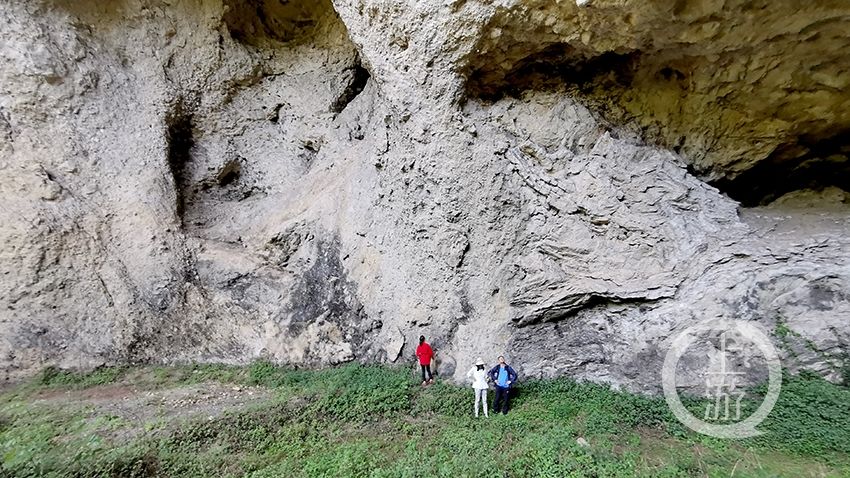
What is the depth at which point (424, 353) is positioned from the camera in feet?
25.8

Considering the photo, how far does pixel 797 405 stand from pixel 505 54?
6.90 meters

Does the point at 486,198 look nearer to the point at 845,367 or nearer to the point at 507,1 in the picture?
the point at 507,1

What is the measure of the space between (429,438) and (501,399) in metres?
1.54

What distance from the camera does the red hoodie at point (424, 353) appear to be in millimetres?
7848

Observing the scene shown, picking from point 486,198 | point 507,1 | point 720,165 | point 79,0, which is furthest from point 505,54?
point 79,0

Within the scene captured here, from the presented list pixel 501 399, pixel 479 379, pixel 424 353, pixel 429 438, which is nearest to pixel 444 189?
pixel 424 353

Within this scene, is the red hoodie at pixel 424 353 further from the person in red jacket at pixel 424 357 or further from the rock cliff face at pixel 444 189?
the rock cliff face at pixel 444 189

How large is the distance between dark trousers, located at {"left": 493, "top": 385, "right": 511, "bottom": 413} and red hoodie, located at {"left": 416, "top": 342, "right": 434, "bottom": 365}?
4.67 ft

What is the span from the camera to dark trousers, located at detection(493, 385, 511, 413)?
22.6 ft

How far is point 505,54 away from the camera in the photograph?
7473 mm

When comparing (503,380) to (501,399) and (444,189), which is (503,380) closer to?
(501,399)

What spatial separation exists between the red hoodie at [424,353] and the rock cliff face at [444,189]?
1.87ft

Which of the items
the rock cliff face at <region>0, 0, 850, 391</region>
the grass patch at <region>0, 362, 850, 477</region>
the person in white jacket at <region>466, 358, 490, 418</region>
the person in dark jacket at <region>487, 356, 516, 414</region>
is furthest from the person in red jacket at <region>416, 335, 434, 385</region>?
the person in dark jacket at <region>487, 356, 516, 414</region>

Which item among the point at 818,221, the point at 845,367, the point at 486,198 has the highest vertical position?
the point at 486,198
